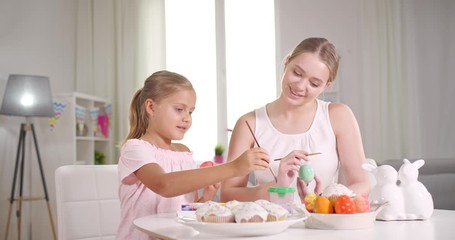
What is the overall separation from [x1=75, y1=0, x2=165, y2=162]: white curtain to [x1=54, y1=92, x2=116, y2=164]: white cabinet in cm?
14

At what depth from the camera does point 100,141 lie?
545 centimetres

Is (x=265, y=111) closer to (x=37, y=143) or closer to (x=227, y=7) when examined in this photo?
(x=37, y=143)

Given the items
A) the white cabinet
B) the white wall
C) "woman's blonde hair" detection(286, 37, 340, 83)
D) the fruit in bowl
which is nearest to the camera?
the fruit in bowl

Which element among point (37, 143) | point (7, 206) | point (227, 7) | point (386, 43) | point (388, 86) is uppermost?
point (227, 7)

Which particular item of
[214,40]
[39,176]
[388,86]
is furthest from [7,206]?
[388,86]

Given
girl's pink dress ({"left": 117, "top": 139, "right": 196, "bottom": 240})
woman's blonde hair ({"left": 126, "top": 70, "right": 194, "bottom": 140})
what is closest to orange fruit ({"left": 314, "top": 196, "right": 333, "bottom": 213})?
girl's pink dress ({"left": 117, "top": 139, "right": 196, "bottom": 240})

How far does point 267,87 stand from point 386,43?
1.18 metres

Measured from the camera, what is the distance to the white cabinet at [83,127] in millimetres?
4691

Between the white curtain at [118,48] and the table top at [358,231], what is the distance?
14.2 ft

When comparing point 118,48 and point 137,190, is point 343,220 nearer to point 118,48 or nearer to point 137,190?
point 137,190

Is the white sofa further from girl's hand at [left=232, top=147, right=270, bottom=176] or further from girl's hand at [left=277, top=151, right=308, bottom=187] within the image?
girl's hand at [left=232, top=147, right=270, bottom=176]

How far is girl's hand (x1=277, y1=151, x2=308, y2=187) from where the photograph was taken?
139 cm

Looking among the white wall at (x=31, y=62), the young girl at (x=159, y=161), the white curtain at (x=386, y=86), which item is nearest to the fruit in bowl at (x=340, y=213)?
the young girl at (x=159, y=161)

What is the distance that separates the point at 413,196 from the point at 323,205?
10.8 inches
